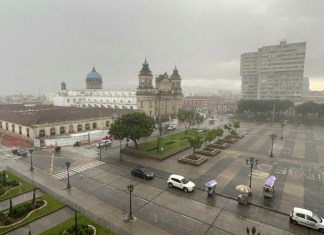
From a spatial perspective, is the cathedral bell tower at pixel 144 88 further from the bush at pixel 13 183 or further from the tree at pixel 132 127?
the bush at pixel 13 183

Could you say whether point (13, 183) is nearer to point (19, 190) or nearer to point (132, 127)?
point (19, 190)

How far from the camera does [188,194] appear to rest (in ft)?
85.7

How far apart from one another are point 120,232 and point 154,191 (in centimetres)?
854

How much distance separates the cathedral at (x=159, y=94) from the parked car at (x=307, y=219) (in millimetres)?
65377

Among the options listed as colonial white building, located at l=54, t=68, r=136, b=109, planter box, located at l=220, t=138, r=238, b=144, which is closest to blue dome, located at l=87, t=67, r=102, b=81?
colonial white building, located at l=54, t=68, r=136, b=109

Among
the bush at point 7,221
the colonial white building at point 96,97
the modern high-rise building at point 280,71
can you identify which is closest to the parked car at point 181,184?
the bush at point 7,221

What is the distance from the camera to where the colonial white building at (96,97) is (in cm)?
9826

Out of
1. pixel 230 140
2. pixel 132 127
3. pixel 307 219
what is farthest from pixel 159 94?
pixel 307 219

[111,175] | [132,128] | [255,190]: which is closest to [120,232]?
[111,175]

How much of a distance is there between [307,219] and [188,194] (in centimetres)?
1177

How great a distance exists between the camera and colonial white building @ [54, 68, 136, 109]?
98256mm

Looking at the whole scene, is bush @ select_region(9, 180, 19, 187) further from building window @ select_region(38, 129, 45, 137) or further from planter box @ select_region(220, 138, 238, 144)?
planter box @ select_region(220, 138, 238, 144)

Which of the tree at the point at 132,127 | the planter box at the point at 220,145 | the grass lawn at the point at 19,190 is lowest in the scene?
the grass lawn at the point at 19,190

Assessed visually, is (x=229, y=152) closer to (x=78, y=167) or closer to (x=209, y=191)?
(x=209, y=191)
